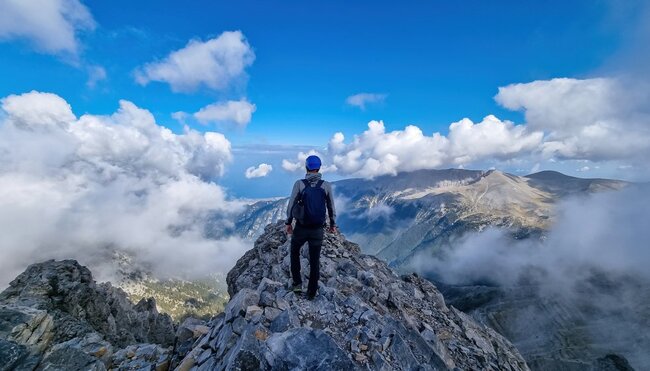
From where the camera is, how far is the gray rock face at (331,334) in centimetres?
1125

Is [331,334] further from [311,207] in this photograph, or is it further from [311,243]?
[311,207]

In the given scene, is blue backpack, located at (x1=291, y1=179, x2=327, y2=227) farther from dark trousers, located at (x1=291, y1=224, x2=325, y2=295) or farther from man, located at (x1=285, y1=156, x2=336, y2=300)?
dark trousers, located at (x1=291, y1=224, x2=325, y2=295)

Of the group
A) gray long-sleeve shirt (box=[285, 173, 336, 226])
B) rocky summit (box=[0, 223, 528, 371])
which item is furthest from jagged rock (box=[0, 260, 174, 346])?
gray long-sleeve shirt (box=[285, 173, 336, 226])

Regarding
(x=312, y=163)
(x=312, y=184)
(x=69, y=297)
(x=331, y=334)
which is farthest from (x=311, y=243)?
(x=69, y=297)

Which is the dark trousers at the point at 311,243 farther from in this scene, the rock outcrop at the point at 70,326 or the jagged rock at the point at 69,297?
the jagged rock at the point at 69,297

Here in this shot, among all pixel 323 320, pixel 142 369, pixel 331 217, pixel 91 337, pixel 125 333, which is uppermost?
pixel 331 217

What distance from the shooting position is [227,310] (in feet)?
50.3

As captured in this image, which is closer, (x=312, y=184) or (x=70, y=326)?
(x=312, y=184)

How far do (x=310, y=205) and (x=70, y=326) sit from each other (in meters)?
22.5

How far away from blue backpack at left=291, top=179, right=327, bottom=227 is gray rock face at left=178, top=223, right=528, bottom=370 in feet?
13.6

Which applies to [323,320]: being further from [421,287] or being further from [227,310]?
[421,287]

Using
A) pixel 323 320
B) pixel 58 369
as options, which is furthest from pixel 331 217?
pixel 58 369

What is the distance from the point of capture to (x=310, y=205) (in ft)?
47.3

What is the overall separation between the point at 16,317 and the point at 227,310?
32.2 ft
